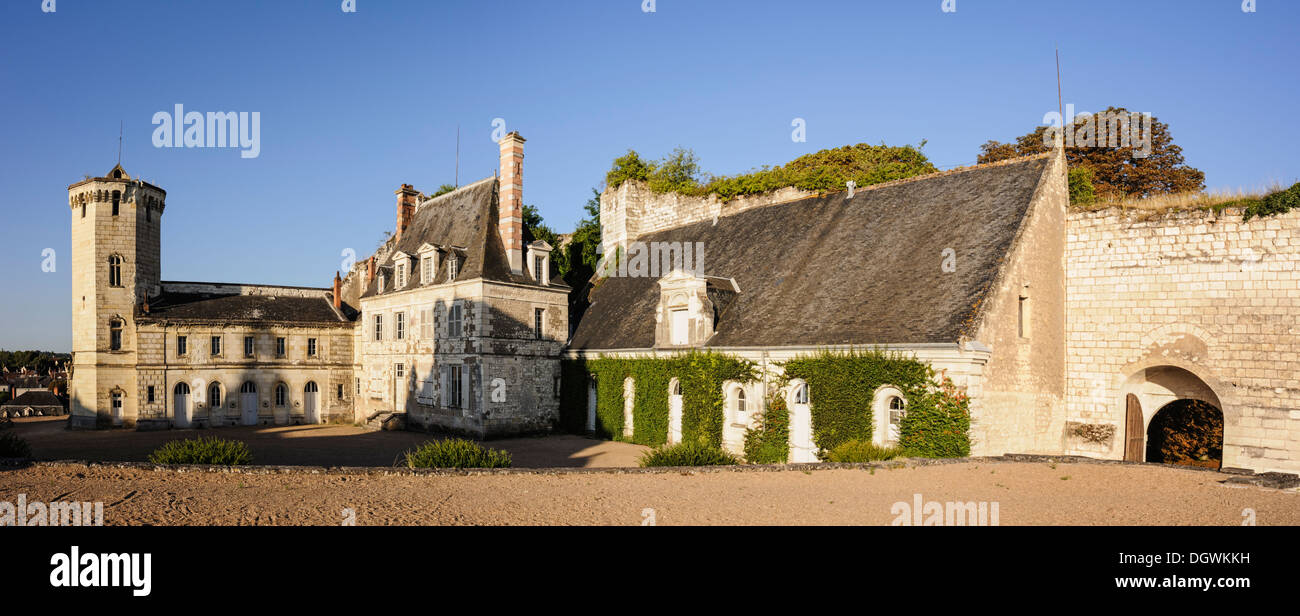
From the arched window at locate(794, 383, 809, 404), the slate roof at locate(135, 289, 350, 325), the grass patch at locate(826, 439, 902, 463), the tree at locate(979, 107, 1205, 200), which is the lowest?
the grass patch at locate(826, 439, 902, 463)

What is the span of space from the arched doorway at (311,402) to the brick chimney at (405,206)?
7.98 metres

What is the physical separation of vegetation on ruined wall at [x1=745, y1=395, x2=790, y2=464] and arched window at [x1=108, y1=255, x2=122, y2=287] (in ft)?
91.3

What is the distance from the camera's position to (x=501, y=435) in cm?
2639

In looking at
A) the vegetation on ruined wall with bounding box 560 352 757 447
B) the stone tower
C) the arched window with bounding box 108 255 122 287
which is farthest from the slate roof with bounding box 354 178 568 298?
the arched window with bounding box 108 255 122 287

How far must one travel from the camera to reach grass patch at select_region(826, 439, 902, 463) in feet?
52.2

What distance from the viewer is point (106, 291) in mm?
31562

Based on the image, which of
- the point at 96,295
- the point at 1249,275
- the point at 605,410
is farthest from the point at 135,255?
the point at 1249,275

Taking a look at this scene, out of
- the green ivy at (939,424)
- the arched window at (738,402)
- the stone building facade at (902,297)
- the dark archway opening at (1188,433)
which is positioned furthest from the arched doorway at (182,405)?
the dark archway opening at (1188,433)

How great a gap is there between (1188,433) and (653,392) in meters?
16.6

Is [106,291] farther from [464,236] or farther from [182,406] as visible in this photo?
[464,236]

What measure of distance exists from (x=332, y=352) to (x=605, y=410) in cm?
1596

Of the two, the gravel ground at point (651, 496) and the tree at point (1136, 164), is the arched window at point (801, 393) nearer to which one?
the gravel ground at point (651, 496)

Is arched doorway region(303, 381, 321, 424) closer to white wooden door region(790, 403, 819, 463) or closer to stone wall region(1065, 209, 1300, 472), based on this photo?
white wooden door region(790, 403, 819, 463)
